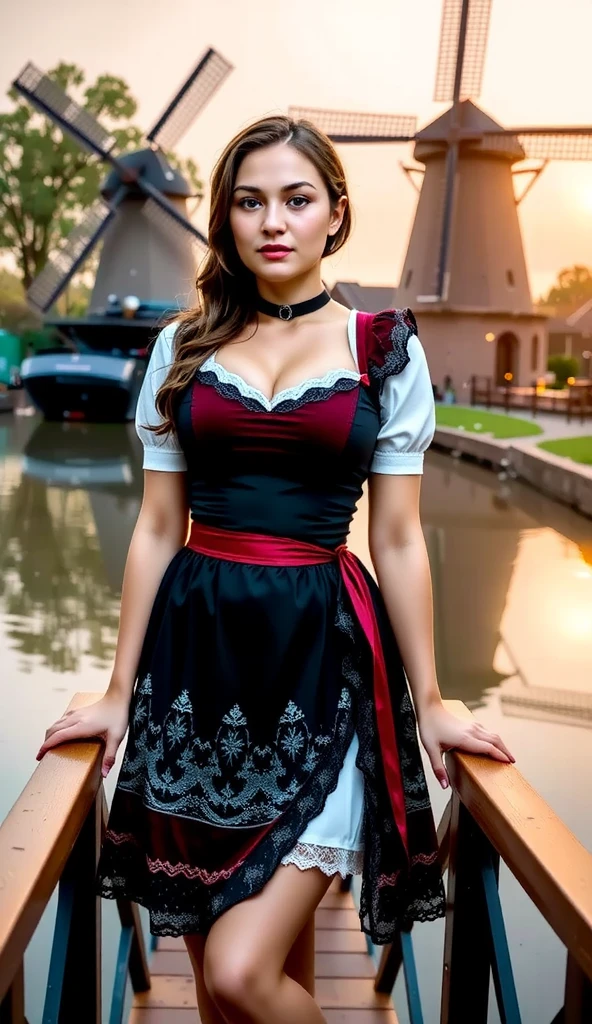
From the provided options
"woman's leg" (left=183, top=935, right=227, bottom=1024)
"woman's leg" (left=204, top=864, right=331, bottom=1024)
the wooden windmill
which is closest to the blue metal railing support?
"woman's leg" (left=204, top=864, right=331, bottom=1024)

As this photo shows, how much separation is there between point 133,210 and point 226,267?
26070mm

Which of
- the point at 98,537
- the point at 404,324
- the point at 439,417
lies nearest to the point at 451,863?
the point at 404,324

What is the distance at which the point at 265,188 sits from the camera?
159 cm

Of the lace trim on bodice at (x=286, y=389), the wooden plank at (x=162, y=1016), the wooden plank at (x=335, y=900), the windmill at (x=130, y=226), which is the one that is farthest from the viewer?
the windmill at (x=130, y=226)

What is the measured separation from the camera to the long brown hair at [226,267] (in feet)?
5.26

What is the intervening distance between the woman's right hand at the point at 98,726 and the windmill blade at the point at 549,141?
24819 millimetres

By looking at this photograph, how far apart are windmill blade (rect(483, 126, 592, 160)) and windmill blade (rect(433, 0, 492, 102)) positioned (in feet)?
3.76

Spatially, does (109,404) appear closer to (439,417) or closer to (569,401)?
(439,417)

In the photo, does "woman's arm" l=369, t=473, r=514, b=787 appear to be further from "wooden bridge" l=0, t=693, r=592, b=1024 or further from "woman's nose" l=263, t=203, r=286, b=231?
"woman's nose" l=263, t=203, r=286, b=231

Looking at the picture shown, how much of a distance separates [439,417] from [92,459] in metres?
7.51

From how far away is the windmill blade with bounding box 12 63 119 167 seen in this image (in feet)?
82.7

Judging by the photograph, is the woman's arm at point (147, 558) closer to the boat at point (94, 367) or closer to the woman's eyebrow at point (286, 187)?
the woman's eyebrow at point (286, 187)

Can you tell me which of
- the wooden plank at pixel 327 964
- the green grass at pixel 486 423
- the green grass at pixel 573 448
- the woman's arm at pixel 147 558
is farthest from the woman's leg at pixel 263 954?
the green grass at pixel 486 423

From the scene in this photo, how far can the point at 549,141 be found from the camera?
81.1 feet
